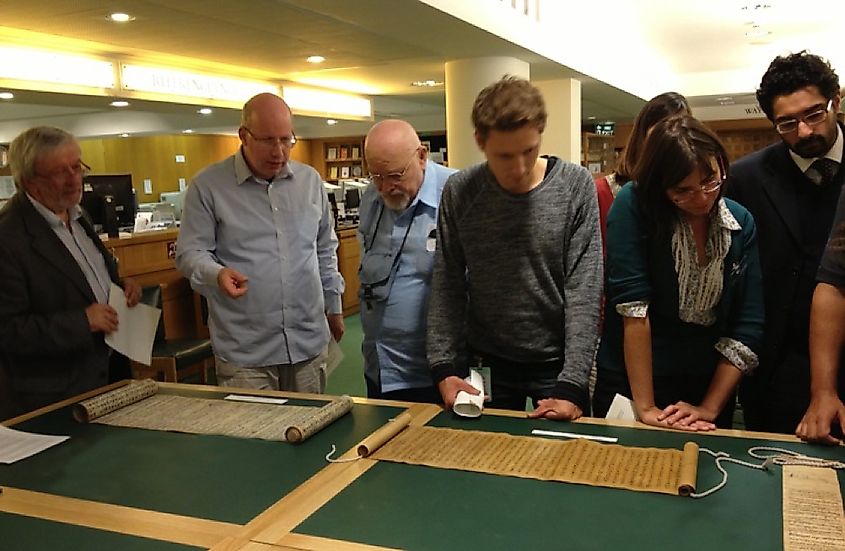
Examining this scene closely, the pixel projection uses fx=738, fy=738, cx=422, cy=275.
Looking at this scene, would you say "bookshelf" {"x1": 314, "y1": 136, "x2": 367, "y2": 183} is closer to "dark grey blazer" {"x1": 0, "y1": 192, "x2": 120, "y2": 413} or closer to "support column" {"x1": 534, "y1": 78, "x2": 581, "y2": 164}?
"support column" {"x1": 534, "y1": 78, "x2": 581, "y2": 164}

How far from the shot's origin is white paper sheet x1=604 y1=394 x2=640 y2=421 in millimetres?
1673

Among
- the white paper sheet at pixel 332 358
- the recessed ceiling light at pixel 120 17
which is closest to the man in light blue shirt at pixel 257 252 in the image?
the white paper sheet at pixel 332 358

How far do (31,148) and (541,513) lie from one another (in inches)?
69.8

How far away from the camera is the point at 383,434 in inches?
61.2

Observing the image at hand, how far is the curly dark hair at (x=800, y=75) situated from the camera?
1771 millimetres

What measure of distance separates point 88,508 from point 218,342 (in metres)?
1.04

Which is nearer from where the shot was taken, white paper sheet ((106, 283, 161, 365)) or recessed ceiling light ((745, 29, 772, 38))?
white paper sheet ((106, 283, 161, 365))

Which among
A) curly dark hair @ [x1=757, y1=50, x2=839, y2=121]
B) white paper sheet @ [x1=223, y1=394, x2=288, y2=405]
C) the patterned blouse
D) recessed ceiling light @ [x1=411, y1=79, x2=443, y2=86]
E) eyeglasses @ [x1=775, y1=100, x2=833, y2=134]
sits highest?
recessed ceiling light @ [x1=411, y1=79, x2=443, y2=86]

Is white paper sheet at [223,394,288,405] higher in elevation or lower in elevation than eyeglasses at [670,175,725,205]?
lower

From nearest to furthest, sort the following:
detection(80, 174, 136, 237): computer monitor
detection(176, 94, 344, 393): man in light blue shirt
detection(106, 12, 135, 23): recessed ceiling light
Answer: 1. detection(176, 94, 344, 393): man in light blue shirt
2. detection(106, 12, 135, 23): recessed ceiling light
3. detection(80, 174, 136, 237): computer monitor

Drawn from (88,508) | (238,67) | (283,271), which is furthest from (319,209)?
(238,67)

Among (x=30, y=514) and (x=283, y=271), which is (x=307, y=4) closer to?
(x=283, y=271)

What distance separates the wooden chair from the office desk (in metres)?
2.53

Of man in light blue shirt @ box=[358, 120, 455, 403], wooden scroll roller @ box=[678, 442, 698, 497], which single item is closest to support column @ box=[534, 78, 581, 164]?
man in light blue shirt @ box=[358, 120, 455, 403]
